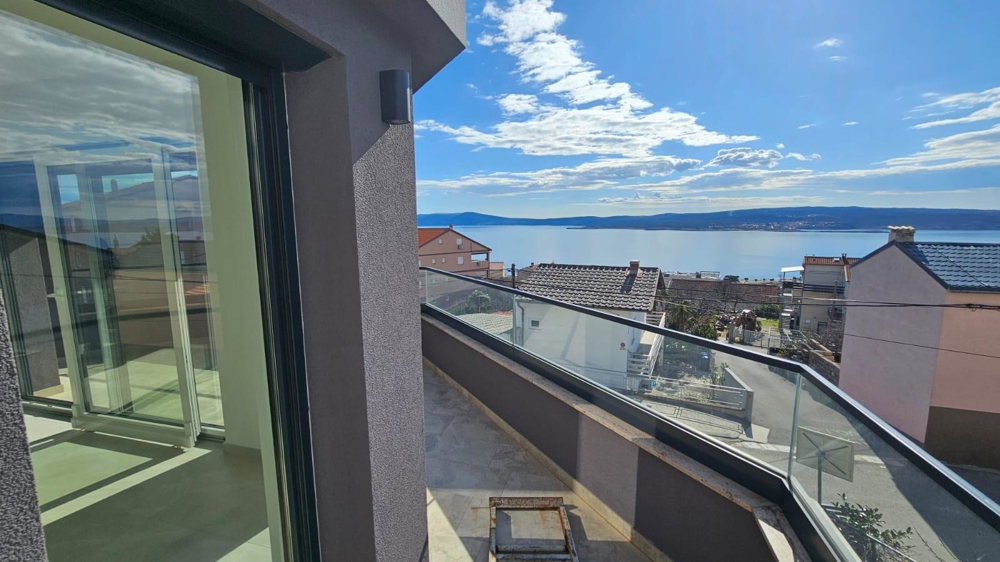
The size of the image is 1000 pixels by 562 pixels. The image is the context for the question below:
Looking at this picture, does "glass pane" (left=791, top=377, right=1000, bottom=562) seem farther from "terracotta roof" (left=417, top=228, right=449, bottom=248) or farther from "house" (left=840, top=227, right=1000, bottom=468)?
"terracotta roof" (left=417, top=228, right=449, bottom=248)

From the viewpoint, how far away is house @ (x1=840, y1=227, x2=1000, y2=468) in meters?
10.7

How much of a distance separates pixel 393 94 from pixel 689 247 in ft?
152

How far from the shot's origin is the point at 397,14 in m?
1.71

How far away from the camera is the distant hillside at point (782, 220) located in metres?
25.2

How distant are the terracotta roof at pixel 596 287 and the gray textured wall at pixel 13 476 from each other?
7318 millimetres

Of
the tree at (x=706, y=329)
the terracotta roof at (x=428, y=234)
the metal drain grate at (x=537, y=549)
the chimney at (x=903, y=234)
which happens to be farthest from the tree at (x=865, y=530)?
the terracotta roof at (x=428, y=234)

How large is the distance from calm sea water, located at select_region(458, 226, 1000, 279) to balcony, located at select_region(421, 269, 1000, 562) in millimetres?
27341

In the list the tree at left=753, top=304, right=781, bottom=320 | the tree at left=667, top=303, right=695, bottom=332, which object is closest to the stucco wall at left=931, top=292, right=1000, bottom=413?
the tree at left=667, top=303, right=695, bottom=332

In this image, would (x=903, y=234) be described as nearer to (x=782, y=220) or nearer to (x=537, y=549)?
(x=537, y=549)

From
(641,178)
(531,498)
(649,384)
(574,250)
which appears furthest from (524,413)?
(641,178)

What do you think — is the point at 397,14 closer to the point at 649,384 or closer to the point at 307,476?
the point at 307,476

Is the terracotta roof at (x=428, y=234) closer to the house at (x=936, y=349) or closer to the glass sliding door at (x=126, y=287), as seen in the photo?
the house at (x=936, y=349)

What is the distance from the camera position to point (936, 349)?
1112 centimetres

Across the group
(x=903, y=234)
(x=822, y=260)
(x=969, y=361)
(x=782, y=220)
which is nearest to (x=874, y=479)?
(x=969, y=361)
